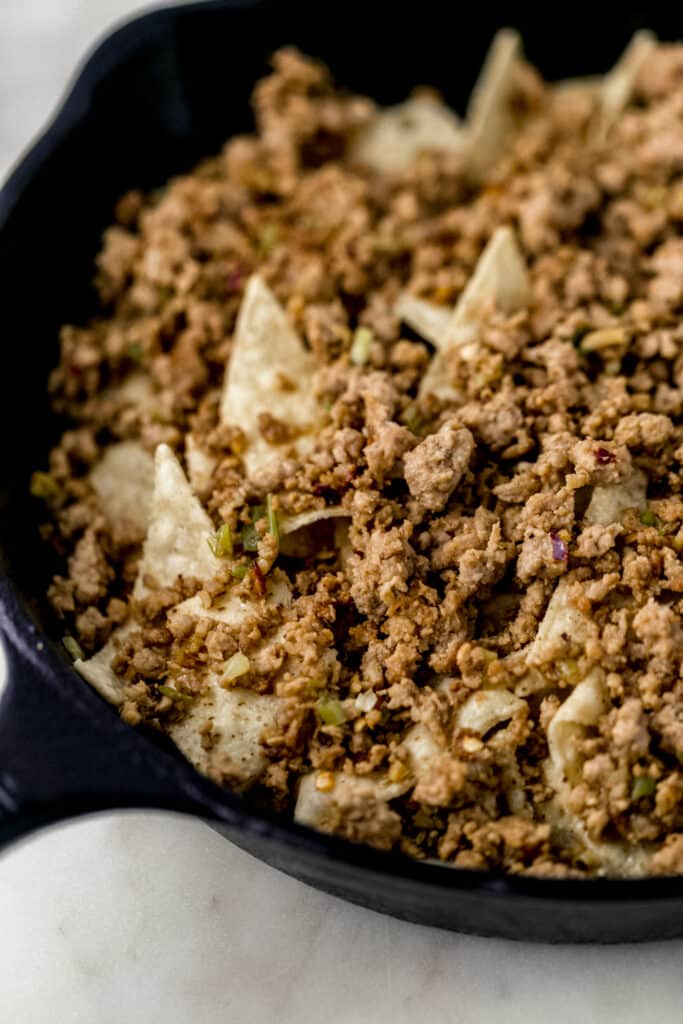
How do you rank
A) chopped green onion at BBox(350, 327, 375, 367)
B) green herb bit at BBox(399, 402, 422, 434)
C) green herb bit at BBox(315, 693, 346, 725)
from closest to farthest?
green herb bit at BBox(315, 693, 346, 725) → green herb bit at BBox(399, 402, 422, 434) → chopped green onion at BBox(350, 327, 375, 367)

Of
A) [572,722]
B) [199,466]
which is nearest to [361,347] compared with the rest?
[199,466]

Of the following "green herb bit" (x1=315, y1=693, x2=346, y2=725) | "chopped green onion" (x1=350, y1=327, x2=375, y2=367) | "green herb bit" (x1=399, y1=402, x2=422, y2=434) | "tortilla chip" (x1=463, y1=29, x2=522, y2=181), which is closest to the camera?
"green herb bit" (x1=315, y1=693, x2=346, y2=725)

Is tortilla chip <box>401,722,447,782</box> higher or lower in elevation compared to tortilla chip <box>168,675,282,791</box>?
lower

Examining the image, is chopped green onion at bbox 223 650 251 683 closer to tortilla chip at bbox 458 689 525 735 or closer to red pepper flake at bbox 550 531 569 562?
tortilla chip at bbox 458 689 525 735

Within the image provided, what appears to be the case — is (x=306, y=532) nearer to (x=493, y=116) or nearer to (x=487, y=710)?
(x=487, y=710)

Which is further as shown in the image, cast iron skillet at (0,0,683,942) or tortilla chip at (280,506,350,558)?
tortilla chip at (280,506,350,558)

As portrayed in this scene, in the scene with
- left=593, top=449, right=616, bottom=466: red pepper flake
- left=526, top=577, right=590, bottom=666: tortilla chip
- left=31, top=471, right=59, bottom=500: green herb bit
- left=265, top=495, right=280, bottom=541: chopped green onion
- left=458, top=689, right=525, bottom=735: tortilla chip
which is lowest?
left=458, top=689, right=525, bottom=735: tortilla chip

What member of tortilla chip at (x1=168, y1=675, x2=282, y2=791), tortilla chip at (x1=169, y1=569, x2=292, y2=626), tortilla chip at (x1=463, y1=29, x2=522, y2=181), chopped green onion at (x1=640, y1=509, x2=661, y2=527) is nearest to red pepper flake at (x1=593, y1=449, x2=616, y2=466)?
chopped green onion at (x1=640, y1=509, x2=661, y2=527)

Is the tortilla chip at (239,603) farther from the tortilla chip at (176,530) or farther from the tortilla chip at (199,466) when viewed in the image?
the tortilla chip at (199,466)

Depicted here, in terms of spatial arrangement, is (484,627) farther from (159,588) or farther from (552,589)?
(159,588)
